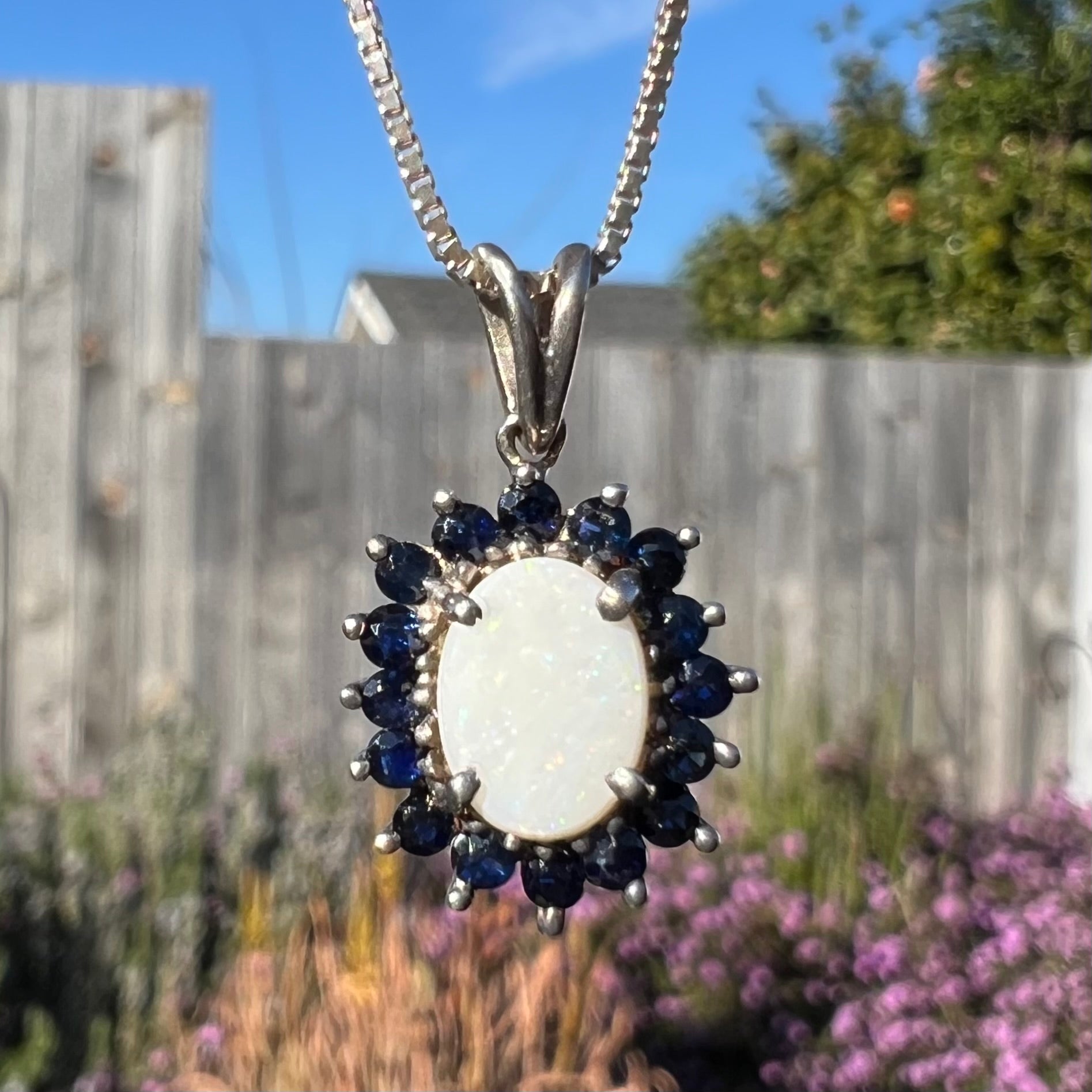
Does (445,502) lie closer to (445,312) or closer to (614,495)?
(614,495)

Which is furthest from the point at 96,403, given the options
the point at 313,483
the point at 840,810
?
the point at 840,810

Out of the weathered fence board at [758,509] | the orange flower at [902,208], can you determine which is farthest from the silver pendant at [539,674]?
the orange flower at [902,208]

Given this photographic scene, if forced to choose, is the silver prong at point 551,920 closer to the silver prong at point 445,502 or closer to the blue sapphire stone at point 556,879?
the blue sapphire stone at point 556,879

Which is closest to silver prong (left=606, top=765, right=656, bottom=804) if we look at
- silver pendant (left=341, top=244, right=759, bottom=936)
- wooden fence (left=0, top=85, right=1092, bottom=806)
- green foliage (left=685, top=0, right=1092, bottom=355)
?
silver pendant (left=341, top=244, right=759, bottom=936)

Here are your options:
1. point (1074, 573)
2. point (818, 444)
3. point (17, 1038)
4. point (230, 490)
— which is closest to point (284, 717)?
point (230, 490)

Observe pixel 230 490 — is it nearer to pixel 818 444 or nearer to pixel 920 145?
pixel 818 444

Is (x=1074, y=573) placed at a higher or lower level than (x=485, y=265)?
lower

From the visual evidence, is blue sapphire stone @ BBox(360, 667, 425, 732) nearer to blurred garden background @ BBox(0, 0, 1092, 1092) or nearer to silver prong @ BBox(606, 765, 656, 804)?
silver prong @ BBox(606, 765, 656, 804)
